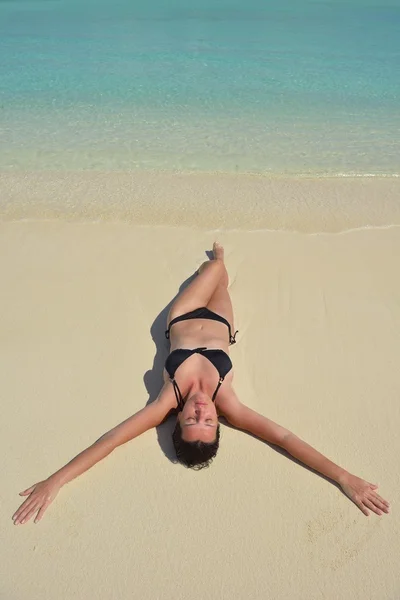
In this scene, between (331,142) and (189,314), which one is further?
(331,142)

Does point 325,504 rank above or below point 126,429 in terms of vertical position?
below

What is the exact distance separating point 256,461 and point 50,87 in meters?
10.3

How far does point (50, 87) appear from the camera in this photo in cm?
1154

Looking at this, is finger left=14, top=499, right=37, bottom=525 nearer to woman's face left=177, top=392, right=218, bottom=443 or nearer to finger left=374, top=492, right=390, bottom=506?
woman's face left=177, top=392, right=218, bottom=443

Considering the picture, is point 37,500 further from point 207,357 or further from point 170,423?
point 207,357

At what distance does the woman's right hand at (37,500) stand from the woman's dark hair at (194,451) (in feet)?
2.71

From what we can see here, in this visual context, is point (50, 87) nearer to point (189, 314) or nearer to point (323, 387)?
point (189, 314)

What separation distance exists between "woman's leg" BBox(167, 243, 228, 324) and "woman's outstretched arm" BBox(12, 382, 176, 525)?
950mm

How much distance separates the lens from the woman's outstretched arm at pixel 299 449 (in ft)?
11.4

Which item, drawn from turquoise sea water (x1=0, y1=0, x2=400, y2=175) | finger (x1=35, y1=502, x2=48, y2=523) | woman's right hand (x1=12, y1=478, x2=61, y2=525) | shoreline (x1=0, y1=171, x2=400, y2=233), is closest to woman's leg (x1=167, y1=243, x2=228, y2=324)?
shoreline (x1=0, y1=171, x2=400, y2=233)

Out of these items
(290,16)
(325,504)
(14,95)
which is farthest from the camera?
(290,16)

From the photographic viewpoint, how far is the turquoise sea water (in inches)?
339

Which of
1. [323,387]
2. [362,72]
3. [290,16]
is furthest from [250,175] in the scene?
[290,16]

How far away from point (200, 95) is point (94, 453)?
30.1 feet
